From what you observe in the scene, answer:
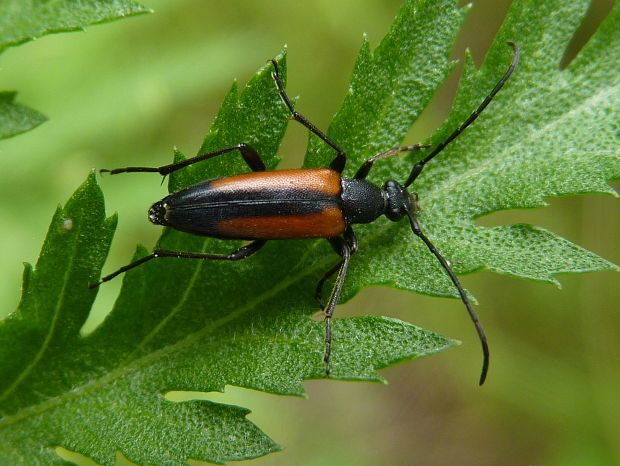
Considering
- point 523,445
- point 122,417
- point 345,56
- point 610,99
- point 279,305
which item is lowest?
point 523,445

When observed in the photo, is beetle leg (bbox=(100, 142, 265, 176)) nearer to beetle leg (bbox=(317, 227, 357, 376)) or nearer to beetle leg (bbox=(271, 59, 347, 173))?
beetle leg (bbox=(271, 59, 347, 173))

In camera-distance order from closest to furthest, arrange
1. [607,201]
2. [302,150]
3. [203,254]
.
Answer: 1. [203,254]
2. [607,201]
3. [302,150]

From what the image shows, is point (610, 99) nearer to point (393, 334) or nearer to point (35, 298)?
point (393, 334)

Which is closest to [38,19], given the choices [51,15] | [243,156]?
[51,15]

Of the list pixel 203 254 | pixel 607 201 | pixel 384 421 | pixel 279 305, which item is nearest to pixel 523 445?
pixel 384 421

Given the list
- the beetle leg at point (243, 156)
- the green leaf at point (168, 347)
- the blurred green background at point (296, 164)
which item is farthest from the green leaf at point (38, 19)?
the blurred green background at point (296, 164)

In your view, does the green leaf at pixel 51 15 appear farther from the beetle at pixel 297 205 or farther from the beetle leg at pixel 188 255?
the beetle leg at pixel 188 255

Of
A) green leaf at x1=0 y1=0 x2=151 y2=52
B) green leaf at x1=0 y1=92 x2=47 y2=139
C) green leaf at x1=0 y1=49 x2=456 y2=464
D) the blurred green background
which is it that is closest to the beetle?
green leaf at x1=0 y1=49 x2=456 y2=464
